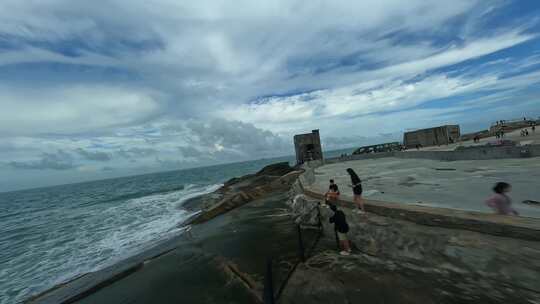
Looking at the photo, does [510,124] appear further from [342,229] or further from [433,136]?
[342,229]

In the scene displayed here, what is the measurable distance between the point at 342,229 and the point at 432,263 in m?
2.11

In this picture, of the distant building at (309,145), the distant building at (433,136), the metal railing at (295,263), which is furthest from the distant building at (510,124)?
the metal railing at (295,263)

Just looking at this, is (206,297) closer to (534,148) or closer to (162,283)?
(162,283)

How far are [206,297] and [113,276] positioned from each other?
5043mm

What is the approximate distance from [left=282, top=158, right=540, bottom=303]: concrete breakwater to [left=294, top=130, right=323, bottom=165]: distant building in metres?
31.4

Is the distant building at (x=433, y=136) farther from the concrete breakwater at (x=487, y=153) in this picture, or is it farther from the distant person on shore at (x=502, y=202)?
the distant person on shore at (x=502, y=202)

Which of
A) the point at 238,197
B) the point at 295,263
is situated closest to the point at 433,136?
the point at 238,197

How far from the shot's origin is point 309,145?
38531 millimetres

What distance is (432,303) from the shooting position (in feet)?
14.0

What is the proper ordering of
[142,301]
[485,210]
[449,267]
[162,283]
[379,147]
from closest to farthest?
[449,267] → [485,210] → [142,301] → [162,283] → [379,147]

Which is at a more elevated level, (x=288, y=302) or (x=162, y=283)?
(x=288, y=302)

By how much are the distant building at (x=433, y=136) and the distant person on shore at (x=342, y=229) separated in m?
37.7

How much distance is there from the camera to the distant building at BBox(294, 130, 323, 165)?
126 feet

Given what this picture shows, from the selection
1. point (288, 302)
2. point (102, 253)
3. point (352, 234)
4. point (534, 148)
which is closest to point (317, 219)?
point (352, 234)
